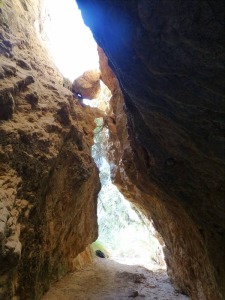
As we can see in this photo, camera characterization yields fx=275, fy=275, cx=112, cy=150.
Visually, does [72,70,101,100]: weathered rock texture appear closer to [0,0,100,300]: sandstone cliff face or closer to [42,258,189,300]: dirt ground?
[0,0,100,300]: sandstone cliff face

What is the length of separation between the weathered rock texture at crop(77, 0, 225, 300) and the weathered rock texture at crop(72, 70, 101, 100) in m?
5.62

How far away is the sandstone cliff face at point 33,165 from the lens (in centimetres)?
523

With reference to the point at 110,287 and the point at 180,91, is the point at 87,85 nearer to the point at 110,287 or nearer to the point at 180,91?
the point at 110,287

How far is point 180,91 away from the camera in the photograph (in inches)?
146

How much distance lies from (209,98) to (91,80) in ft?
28.2

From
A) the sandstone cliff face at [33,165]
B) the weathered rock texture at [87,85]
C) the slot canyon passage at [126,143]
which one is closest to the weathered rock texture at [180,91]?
the slot canyon passage at [126,143]

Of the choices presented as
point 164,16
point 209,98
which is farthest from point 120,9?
point 209,98

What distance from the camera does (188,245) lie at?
716 centimetres

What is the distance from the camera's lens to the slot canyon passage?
11.0ft

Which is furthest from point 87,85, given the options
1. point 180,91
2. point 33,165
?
point 180,91

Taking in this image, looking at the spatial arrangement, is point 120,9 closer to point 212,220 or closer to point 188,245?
point 212,220

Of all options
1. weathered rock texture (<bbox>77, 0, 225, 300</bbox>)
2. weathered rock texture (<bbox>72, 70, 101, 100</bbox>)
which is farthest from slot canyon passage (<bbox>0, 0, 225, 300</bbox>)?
weathered rock texture (<bbox>72, 70, 101, 100</bbox>)

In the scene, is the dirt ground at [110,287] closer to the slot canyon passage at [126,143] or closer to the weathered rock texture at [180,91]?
the slot canyon passage at [126,143]

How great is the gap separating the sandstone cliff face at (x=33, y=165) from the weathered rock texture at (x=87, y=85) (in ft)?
5.80
